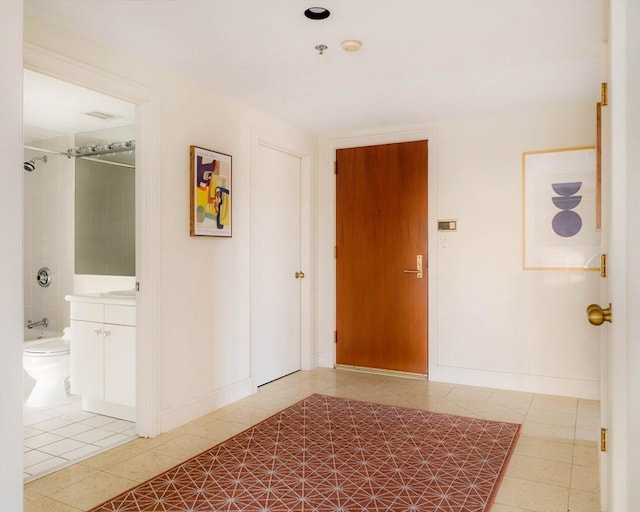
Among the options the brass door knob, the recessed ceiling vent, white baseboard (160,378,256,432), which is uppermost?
the recessed ceiling vent

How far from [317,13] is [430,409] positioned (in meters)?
2.72

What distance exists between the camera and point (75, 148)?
461 centimetres

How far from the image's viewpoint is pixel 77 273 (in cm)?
459

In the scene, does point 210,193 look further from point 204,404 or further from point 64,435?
point 64,435

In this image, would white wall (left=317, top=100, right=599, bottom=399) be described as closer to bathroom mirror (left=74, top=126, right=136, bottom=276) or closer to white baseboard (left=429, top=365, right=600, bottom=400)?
white baseboard (left=429, top=365, right=600, bottom=400)

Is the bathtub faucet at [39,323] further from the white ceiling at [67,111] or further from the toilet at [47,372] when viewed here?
the white ceiling at [67,111]

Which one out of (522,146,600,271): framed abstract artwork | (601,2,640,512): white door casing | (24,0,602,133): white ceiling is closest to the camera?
(601,2,640,512): white door casing

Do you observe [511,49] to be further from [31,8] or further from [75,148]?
[75,148]

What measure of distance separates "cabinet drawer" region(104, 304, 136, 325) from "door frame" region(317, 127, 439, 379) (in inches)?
83.4

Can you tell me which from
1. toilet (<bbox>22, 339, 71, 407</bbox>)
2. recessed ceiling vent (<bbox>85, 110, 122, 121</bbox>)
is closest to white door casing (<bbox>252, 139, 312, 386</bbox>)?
recessed ceiling vent (<bbox>85, 110, 122, 121</bbox>)

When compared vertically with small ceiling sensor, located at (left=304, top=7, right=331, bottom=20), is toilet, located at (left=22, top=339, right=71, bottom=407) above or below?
below

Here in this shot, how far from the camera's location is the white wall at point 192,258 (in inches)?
118

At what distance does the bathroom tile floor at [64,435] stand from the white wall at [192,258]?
1.24 ft

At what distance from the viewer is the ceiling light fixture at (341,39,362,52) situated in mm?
2662
